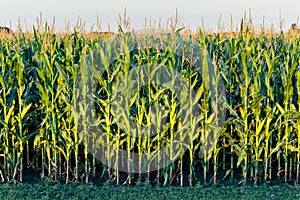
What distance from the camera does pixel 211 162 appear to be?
732cm

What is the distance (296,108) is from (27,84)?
402 centimetres

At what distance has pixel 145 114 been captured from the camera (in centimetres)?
643

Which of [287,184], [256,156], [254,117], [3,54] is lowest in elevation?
[287,184]

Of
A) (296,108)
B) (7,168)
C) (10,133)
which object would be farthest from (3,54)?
(296,108)

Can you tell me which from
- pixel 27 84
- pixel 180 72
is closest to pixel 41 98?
pixel 27 84

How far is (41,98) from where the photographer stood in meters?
6.75

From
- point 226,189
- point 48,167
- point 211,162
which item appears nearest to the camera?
point 226,189

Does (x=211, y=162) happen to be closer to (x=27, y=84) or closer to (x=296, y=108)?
(x=296, y=108)

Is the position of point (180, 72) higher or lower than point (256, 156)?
higher

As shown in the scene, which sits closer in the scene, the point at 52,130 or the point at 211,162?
the point at 52,130

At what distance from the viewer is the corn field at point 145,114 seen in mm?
6488

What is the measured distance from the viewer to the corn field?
21.3 ft

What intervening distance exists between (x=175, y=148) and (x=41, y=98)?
2037 millimetres

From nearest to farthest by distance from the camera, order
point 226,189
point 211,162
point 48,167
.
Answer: point 226,189 < point 48,167 < point 211,162
